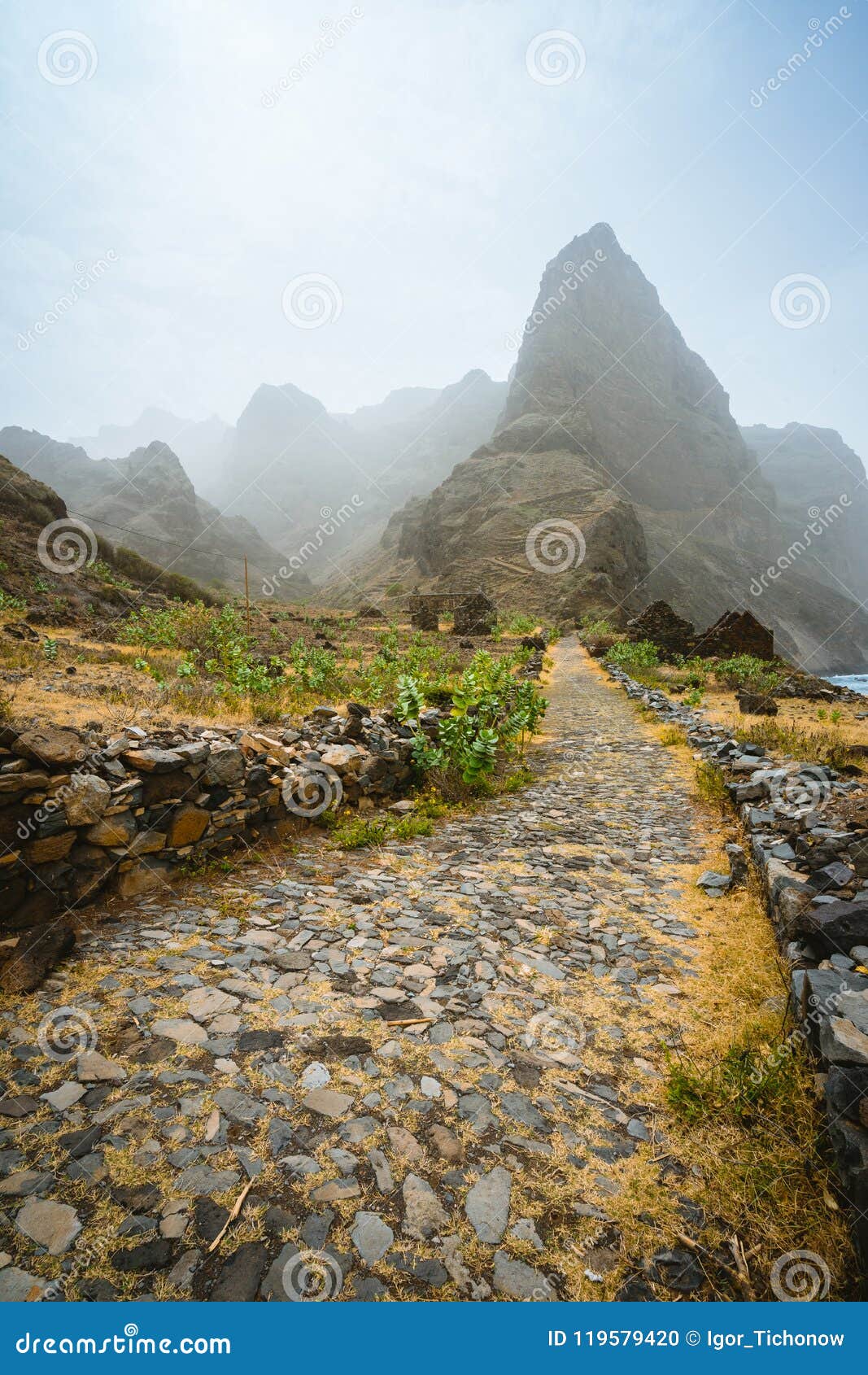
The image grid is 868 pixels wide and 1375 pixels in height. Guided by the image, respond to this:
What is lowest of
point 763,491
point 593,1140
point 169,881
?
point 169,881

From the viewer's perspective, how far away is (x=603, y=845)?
19.4 feet

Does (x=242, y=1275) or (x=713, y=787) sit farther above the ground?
(x=713, y=787)

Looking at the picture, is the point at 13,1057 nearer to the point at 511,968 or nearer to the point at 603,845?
the point at 511,968

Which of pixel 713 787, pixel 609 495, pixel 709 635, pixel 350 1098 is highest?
pixel 609 495

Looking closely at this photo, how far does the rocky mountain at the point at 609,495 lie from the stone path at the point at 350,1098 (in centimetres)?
5116

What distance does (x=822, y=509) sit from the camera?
556 feet

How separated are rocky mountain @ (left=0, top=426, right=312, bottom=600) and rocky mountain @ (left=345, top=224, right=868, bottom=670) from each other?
23295mm

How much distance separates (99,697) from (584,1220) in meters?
8.19

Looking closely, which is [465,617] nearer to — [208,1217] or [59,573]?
[59,573]

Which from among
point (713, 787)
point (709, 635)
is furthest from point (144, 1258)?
point (709, 635)

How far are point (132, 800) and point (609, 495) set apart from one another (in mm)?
78606

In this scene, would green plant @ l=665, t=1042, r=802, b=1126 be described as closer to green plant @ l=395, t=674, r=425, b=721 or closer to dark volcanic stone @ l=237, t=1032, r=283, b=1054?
dark volcanic stone @ l=237, t=1032, r=283, b=1054

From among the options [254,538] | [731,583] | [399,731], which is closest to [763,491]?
[731,583]

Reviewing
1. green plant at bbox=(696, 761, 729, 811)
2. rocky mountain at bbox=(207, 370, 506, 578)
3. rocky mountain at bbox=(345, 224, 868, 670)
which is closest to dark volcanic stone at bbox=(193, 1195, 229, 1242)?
green plant at bbox=(696, 761, 729, 811)
